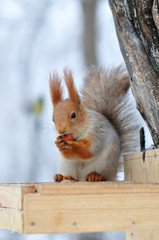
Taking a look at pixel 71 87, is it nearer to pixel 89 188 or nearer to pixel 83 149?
pixel 83 149

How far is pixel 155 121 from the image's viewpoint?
4.89 feet

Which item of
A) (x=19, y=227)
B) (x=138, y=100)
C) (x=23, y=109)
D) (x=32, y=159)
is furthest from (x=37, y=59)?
(x=19, y=227)

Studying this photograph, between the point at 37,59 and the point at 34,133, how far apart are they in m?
0.68

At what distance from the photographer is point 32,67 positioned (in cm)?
389


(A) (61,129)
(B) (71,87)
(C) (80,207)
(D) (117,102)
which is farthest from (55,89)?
(C) (80,207)

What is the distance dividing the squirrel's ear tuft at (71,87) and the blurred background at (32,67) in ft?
6.04

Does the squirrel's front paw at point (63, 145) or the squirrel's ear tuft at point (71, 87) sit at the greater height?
the squirrel's ear tuft at point (71, 87)

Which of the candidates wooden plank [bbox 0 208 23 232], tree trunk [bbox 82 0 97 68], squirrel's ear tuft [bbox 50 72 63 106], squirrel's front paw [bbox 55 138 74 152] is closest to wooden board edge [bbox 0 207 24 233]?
wooden plank [bbox 0 208 23 232]

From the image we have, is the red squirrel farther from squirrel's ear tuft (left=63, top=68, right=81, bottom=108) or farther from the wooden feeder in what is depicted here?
the wooden feeder

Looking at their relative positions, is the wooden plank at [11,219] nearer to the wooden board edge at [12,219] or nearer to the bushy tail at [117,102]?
the wooden board edge at [12,219]

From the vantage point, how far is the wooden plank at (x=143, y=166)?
1.36m

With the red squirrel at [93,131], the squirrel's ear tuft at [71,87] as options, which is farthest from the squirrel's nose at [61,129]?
the squirrel's ear tuft at [71,87]

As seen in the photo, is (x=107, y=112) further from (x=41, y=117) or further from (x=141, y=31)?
(x=41, y=117)

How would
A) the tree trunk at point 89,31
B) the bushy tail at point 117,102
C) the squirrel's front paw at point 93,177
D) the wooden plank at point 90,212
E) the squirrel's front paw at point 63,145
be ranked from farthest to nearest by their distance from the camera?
the tree trunk at point 89,31 < the bushy tail at point 117,102 < the squirrel's front paw at point 93,177 < the squirrel's front paw at point 63,145 < the wooden plank at point 90,212
